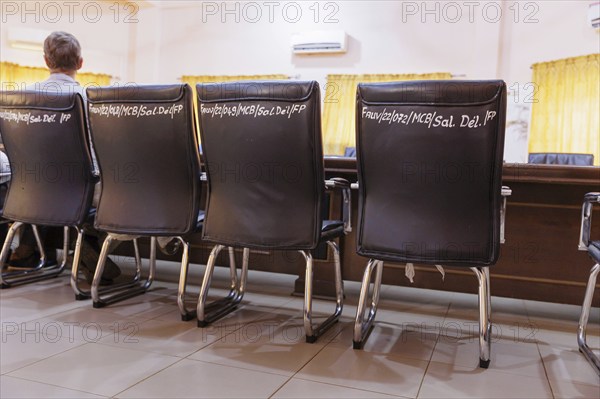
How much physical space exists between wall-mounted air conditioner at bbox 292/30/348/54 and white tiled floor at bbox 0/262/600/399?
508 centimetres

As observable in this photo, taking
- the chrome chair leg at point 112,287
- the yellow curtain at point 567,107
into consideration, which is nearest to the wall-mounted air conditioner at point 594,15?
the yellow curtain at point 567,107

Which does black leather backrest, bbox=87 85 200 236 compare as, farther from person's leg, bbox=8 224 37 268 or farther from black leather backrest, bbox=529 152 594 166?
black leather backrest, bbox=529 152 594 166

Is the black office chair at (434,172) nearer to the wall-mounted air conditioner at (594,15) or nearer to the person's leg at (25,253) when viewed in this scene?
the person's leg at (25,253)

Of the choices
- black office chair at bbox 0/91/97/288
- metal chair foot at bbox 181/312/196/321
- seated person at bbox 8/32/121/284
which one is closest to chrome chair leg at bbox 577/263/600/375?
metal chair foot at bbox 181/312/196/321

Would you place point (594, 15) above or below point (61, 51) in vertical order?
above

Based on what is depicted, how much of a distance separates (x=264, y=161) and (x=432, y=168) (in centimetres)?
61

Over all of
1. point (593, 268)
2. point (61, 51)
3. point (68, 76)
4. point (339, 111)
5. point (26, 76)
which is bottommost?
point (593, 268)

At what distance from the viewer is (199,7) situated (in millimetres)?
7711

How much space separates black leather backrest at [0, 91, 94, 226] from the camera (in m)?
2.27

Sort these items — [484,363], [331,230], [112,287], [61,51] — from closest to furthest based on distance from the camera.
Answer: [484,363], [331,230], [112,287], [61,51]

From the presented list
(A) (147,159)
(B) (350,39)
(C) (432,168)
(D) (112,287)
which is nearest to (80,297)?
(D) (112,287)

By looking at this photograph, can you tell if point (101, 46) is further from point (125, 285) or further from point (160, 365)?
point (160, 365)

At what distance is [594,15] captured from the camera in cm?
573

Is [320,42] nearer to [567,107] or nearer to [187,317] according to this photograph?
[567,107]
